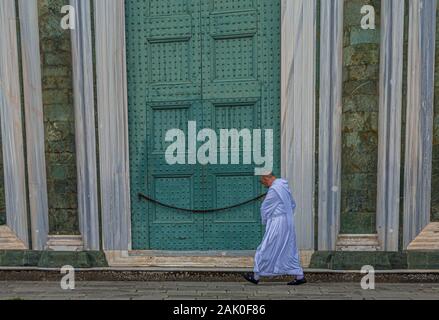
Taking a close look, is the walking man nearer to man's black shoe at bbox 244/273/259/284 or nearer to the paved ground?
man's black shoe at bbox 244/273/259/284

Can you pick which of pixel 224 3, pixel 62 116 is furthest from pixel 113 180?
pixel 224 3

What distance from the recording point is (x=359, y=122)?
3904mm

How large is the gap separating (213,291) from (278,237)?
3.38 ft

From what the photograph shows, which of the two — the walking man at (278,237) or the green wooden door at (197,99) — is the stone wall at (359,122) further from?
the green wooden door at (197,99)

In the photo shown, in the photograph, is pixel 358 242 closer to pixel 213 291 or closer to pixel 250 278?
pixel 250 278

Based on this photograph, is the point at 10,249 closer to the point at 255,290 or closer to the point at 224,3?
the point at 255,290

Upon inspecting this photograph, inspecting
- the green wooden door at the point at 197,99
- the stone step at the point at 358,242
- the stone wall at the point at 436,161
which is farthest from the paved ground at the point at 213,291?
the stone wall at the point at 436,161

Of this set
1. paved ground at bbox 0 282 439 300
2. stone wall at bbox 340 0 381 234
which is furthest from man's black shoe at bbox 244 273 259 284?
stone wall at bbox 340 0 381 234

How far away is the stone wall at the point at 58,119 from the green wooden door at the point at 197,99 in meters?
0.82

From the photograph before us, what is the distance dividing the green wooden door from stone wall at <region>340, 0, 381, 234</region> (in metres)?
0.89

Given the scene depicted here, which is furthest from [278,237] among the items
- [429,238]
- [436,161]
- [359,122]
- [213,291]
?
[436,161]

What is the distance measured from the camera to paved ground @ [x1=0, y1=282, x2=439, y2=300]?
140 inches

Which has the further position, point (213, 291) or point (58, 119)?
point (58, 119)

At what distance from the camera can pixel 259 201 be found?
422 cm
